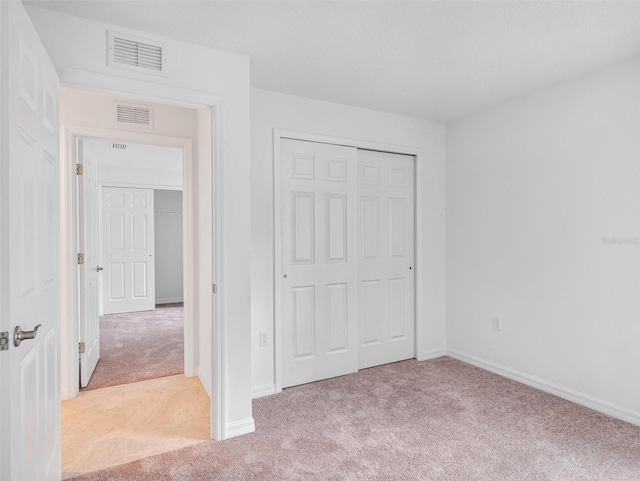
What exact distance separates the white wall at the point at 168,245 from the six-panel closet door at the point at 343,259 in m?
4.65

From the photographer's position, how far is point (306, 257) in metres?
3.20

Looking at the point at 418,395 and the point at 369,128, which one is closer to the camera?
the point at 418,395

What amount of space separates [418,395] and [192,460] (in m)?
1.67

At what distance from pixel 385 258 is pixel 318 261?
75 cm

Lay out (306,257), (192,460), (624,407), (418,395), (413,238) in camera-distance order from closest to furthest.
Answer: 1. (192,460)
2. (624,407)
3. (418,395)
4. (306,257)
5. (413,238)

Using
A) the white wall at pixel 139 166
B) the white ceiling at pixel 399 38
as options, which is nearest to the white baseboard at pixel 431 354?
the white ceiling at pixel 399 38

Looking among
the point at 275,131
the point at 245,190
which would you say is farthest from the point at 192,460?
the point at 275,131

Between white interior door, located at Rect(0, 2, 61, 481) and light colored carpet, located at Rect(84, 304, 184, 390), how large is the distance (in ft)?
5.24

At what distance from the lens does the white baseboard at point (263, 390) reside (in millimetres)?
2909

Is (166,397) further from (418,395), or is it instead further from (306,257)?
(418,395)

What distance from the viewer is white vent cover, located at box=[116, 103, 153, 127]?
3078mm

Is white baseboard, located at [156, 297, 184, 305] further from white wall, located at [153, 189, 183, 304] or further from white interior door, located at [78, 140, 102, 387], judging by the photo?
white interior door, located at [78, 140, 102, 387]

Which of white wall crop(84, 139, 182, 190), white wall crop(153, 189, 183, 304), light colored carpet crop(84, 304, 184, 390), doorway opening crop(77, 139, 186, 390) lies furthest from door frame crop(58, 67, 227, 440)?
white wall crop(153, 189, 183, 304)

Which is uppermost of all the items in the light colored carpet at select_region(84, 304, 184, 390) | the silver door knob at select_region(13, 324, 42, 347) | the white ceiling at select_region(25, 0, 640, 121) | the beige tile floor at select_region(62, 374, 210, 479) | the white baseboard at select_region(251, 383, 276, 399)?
the white ceiling at select_region(25, 0, 640, 121)
